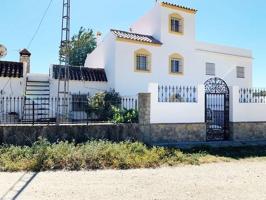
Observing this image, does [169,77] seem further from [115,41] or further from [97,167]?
[97,167]

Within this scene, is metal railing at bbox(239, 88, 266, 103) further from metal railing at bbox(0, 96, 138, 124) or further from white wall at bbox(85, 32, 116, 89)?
white wall at bbox(85, 32, 116, 89)

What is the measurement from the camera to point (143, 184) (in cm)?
771

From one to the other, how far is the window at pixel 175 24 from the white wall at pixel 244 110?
8.31 meters

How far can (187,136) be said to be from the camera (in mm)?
14445

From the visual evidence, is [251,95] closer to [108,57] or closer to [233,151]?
[233,151]

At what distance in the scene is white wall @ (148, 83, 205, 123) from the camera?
45.3 ft

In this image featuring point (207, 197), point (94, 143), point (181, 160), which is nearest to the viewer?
point (207, 197)

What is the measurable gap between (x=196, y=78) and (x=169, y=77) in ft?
8.38

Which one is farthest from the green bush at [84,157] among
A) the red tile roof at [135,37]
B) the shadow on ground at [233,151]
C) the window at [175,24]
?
the window at [175,24]

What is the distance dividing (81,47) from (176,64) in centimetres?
2116

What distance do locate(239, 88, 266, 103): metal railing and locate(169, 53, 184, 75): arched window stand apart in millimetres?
6760

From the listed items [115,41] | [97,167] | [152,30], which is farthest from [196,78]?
[97,167]

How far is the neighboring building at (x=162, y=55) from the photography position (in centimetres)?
2005

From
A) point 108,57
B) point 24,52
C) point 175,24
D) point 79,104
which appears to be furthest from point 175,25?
point 24,52
